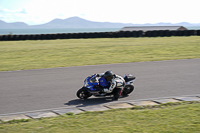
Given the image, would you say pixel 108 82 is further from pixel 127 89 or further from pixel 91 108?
pixel 91 108

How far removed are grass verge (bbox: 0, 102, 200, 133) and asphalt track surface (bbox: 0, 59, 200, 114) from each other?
1.13 meters

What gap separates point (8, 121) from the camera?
584cm

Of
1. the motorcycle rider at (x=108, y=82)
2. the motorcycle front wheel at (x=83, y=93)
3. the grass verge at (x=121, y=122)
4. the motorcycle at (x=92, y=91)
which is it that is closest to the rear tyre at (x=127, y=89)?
the motorcycle at (x=92, y=91)

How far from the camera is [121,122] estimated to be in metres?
5.57

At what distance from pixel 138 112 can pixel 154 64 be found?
7.36 metres

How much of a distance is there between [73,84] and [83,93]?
1806 mm

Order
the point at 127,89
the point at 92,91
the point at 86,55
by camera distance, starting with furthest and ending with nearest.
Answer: the point at 86,55
the point at 127,89
the point at 92,91

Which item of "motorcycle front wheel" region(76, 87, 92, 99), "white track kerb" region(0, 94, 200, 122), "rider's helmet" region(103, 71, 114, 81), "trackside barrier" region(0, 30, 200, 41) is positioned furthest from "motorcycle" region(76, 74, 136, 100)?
"trackside barrier" region(0, 30, 200, 41)

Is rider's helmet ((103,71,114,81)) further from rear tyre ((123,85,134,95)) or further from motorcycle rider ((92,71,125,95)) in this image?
rear tyre ((123,85,134,95))

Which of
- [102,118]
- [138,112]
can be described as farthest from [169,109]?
[102,118]

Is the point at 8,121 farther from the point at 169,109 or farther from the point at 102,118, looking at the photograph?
the point at 169,109

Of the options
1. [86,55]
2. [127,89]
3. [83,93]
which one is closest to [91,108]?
[83,93]

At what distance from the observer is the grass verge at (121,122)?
16.9ft

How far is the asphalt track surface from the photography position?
744cm
